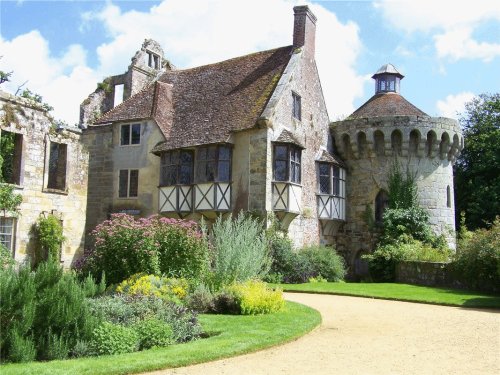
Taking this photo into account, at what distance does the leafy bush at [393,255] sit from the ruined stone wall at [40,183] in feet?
39.8

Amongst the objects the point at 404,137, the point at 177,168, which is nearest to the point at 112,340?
the point at 177,168

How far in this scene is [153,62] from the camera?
29797 mm

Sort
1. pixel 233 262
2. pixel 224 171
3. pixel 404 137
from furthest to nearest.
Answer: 1. pixel 404 137
2. pixel 224 171
3. pixel 233 262

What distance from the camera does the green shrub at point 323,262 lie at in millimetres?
21344

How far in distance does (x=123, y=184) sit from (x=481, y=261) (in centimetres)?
1602

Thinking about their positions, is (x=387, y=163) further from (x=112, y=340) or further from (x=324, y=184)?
(x=112, y=340)

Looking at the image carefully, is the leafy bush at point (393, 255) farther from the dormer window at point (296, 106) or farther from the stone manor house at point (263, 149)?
the dormer window at point (296, 106)

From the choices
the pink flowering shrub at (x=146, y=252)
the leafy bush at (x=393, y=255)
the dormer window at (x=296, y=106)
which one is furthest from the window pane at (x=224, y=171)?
the pink flowering shrub at (x=146, y=252)

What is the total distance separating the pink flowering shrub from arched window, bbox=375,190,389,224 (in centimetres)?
1407

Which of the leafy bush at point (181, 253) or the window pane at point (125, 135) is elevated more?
the window pane at point (125, 135)

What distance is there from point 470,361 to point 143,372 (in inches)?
178

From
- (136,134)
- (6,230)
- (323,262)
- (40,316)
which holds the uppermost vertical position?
(136,134)

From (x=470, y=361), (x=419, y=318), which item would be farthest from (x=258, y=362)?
(x=419, y=318)

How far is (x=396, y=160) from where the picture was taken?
25797mm
